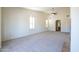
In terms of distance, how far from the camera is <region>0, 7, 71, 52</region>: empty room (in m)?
6.37

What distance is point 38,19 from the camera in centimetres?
1530

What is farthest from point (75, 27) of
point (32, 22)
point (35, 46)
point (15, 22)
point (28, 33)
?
point (32, 22)

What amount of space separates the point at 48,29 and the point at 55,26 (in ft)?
3.99

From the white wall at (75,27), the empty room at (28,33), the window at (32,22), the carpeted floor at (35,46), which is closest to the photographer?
the white wall at (75,27)

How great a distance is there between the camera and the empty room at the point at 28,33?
637 cm

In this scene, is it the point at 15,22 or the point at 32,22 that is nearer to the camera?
the point at 15,22

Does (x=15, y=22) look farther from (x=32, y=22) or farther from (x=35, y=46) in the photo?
(x=35, y=46)

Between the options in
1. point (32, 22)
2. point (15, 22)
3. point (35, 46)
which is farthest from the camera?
point (32, 22)

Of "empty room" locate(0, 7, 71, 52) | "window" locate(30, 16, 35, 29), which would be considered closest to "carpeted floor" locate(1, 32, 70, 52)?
"empty room" locate(0, 7, 71, 52)

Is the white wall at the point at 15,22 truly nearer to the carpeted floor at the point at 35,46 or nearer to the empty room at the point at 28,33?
the empty room at the point at 28,33

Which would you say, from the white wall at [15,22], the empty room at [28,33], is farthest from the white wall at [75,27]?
the white wall at [15,22]

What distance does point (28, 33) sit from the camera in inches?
490
